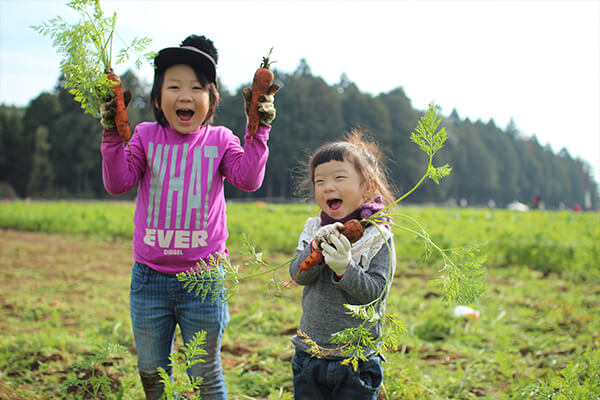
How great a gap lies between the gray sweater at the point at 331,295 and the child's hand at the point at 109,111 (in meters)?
0.96

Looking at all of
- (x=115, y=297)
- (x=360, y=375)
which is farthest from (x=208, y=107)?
(x=115, y=297)

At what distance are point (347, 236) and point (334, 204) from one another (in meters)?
0.19

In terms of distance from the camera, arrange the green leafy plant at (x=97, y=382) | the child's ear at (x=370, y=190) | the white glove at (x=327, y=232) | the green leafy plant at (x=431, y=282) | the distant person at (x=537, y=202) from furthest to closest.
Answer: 1. the distant person at (x=537, y=202)
2. the green leafy plant at (x=97, y=382)
3. the child's ear at (x=370, y=190)
4. the white glove at (x=327, y=232)
5. the green leafy plant at (x=431, y=282)

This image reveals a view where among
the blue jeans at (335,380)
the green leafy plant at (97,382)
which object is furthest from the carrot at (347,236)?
the green leafy plant at (97,382)

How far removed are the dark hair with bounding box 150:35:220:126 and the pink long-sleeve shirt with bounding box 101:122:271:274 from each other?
85 millimetres

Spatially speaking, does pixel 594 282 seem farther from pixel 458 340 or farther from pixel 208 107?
pixel 208 107

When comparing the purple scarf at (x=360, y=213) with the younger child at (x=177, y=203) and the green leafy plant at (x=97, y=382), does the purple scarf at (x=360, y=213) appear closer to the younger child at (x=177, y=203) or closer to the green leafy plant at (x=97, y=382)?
the younger child at (x=177, y=203)

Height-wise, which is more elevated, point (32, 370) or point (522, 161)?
point (522, 161)

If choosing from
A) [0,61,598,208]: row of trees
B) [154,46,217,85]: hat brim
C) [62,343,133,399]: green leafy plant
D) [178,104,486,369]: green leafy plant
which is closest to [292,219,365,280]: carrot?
[178,104,486,369]: green leafy plant

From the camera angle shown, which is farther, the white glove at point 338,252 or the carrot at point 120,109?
the carrot at point 120,109

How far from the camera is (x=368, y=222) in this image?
1.96 metres

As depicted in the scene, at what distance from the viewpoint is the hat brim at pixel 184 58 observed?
6.85 feet

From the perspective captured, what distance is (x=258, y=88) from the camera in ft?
6.09

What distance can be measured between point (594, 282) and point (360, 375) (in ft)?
20.8
